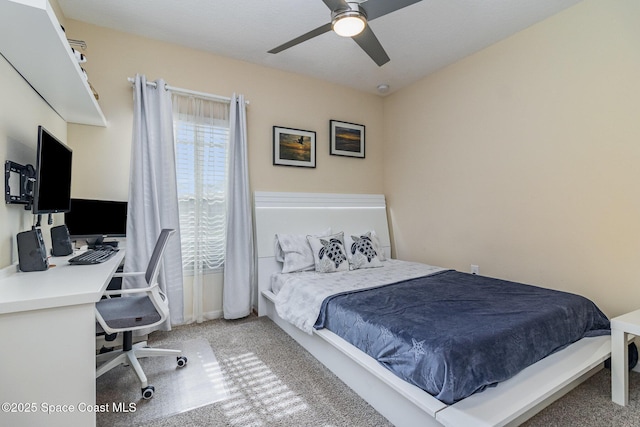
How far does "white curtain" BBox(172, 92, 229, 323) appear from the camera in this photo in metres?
3.14

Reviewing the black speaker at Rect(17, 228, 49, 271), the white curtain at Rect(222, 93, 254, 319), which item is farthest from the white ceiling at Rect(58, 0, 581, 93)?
the black speaker at Rect(17, 228, 49, 271)

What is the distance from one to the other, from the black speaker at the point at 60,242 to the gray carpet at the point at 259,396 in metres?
0.95

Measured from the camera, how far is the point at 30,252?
1702 millimetres

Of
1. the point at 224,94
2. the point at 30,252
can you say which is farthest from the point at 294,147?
the point at 30,252

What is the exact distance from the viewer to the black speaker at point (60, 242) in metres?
2.22

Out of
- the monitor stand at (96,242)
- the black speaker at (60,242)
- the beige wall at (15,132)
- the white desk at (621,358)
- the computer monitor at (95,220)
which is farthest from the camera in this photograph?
the monitor stand at (96,242)

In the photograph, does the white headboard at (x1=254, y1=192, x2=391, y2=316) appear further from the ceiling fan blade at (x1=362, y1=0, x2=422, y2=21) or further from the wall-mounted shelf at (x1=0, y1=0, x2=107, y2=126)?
the ceiling fan blade at (x1=362, y1=0, x2=422, y2=21)

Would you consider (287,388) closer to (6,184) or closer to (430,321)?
(430,321)

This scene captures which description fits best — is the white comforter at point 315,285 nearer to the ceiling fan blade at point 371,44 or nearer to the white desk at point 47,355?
the white desk at point 47,355

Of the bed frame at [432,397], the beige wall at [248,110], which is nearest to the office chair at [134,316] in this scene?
the bed frame at [432,397]

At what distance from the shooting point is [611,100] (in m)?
2.34

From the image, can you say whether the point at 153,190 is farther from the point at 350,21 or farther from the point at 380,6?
the point at 380,6

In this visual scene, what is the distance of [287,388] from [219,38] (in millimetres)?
3089

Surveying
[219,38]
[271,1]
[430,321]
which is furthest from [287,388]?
[219,38]
